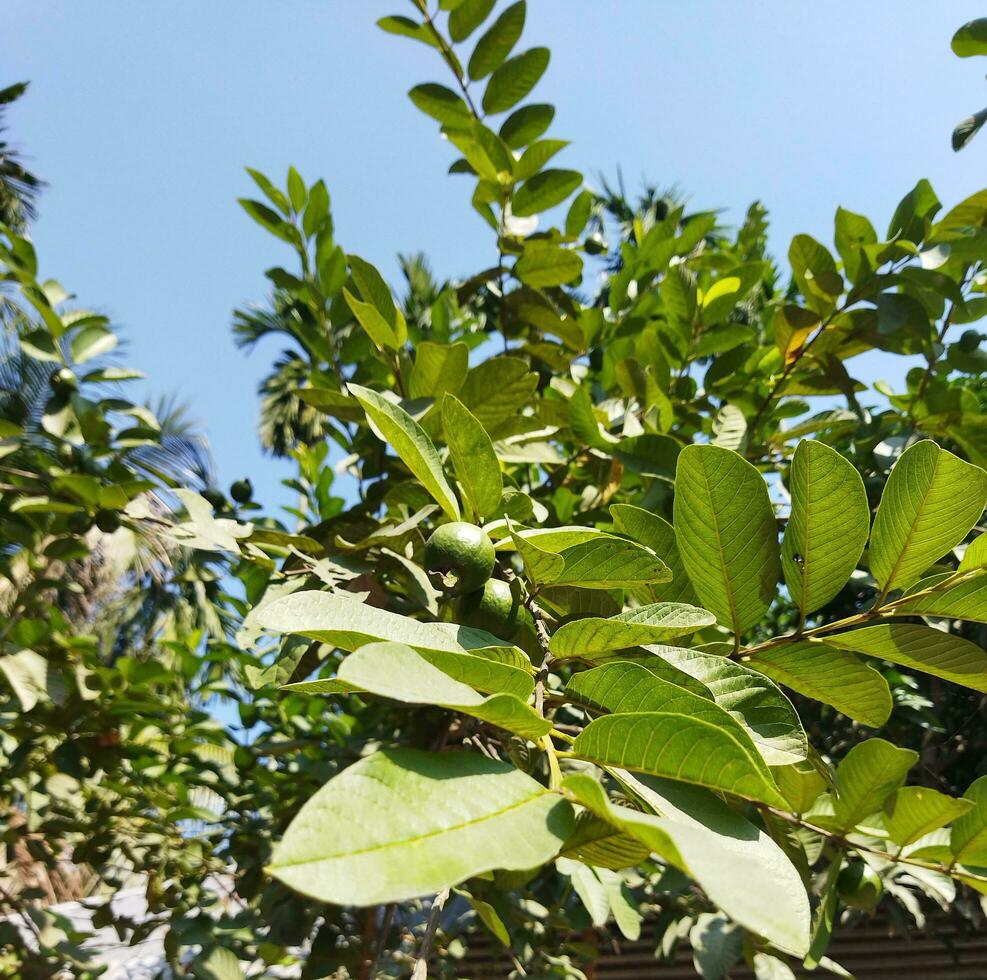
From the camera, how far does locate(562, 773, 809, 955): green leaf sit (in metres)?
0.29

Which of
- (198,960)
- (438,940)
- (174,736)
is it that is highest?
(174,736)

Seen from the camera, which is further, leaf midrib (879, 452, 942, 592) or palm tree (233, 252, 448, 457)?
palm tree (233, 252, 448, 457)

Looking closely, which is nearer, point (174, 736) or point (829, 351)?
point (829, 351)

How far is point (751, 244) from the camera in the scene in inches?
81.4

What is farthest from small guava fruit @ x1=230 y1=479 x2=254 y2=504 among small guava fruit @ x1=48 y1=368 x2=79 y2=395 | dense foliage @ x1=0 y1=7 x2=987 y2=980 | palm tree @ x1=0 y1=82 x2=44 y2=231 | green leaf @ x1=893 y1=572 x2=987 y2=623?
palm tree @ x1=0 y1=82 x2=44 y2=231

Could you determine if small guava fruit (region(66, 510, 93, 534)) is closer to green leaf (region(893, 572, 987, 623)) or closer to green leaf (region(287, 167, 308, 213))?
green leaf (region(287, 167, 308, 213))

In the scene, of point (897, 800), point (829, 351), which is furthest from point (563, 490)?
point (897, 800)

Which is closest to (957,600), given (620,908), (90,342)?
(620,908)

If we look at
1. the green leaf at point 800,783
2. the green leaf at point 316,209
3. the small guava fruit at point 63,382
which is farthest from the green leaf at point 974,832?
the small guava fruit at point 63,382

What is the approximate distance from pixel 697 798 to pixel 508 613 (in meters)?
0.31

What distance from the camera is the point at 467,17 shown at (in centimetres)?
139

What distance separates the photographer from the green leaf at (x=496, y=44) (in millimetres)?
1390

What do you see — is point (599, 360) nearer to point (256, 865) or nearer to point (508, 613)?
point (508, 613)

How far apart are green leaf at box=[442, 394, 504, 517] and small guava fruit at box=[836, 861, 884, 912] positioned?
0.63 meters
